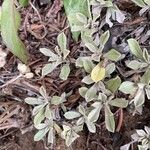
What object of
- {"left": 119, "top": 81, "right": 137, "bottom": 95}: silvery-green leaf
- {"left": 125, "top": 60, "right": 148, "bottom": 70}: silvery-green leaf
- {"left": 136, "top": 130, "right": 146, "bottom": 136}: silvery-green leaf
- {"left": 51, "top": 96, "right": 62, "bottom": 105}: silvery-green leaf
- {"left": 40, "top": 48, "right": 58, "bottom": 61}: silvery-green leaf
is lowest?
{"left": 136, "top": 130, "right": 146, "bottom": 136}: silvery-green leaf

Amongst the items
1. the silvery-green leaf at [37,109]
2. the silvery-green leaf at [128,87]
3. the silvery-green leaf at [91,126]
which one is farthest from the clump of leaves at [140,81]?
the silvery-green leaf at [37,109]

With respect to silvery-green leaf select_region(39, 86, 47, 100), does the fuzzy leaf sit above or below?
above

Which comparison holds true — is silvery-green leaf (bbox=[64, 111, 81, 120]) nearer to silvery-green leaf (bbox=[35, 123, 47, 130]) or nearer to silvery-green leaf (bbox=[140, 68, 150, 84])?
silvery-green leaf (bbox=[35, 123, 47, 130])

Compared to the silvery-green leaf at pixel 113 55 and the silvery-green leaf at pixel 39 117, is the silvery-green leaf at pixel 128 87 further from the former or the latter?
the silvery-green leaf at pixel 39 117

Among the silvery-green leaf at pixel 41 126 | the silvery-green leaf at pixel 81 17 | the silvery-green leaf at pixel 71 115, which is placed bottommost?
the silvery-green leaf at pixel 41 126

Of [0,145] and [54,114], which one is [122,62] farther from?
[0,145]

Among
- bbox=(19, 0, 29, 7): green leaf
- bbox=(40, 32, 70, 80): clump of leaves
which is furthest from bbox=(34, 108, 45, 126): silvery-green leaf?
bbox=(19, 0, 29, 7): green leaf
